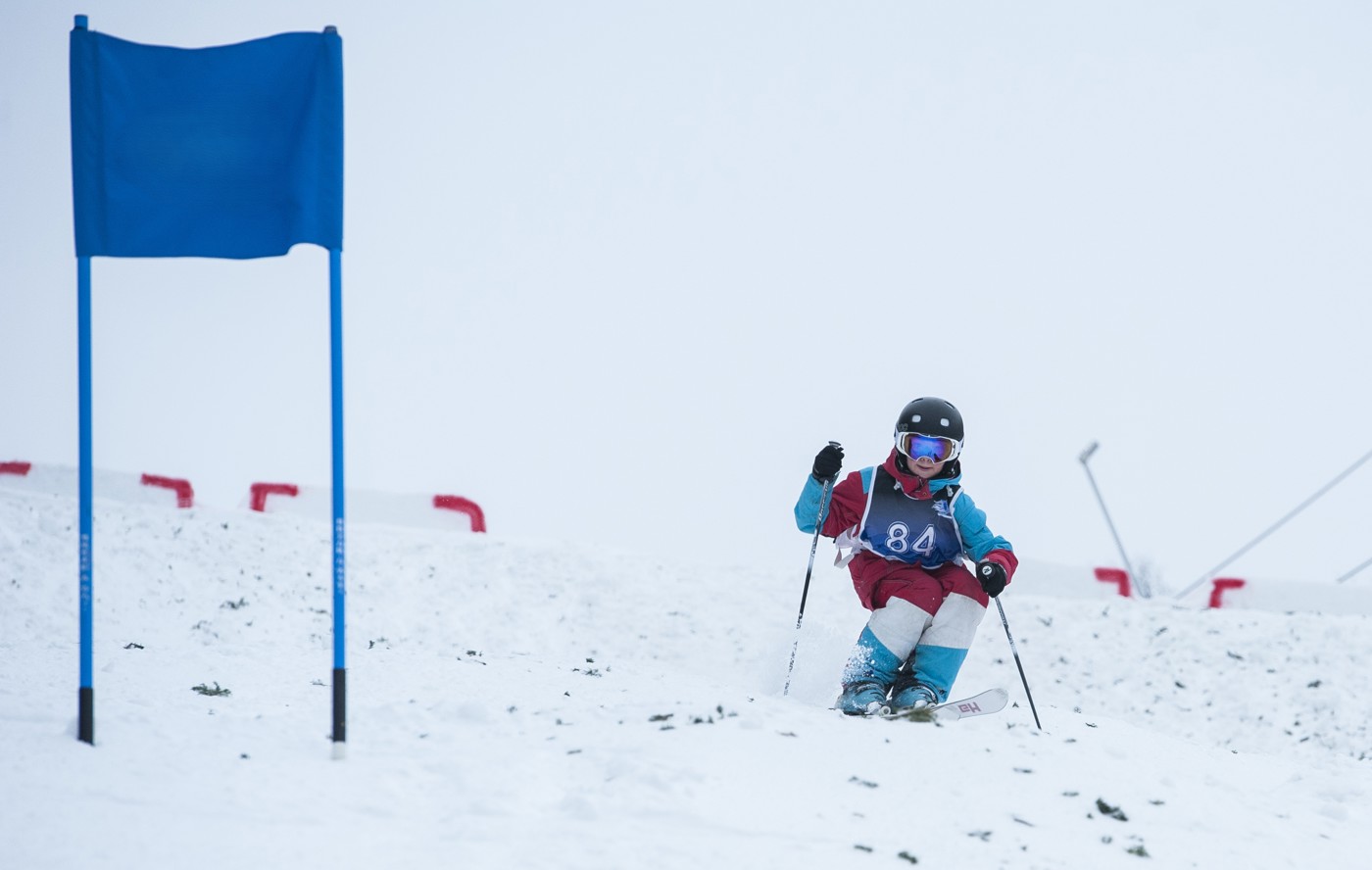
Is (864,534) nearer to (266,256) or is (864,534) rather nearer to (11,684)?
(266,256)

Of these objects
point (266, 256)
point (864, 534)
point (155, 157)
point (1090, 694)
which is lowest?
point (1090, 694)

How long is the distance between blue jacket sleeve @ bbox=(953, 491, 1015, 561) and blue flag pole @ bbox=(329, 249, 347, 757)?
12.0ft

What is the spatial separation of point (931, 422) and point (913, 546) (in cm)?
75

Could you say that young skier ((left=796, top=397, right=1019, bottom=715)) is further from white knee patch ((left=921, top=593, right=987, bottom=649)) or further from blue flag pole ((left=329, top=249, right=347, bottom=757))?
blue flag pole ((left=329, top=249, right=347, bottom=757))

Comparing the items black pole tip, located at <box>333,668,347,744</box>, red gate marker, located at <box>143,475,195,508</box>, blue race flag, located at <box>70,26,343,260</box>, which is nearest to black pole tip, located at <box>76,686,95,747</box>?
black pole tip, located at <box>333,668,347,744</box>

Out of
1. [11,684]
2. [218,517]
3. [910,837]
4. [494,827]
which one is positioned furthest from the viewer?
[218,517]

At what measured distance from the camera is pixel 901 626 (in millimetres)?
7340

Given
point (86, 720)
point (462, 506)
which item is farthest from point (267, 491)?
point (86, 720)

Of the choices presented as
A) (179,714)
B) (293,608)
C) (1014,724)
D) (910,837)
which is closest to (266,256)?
(179,714)

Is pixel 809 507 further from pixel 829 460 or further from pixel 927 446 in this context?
pixel 927 446

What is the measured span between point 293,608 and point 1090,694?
7856mm

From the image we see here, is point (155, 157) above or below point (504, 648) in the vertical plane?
above

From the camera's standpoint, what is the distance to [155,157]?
5.34 m

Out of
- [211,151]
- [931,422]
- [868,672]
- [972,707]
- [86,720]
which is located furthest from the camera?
[868,672]
